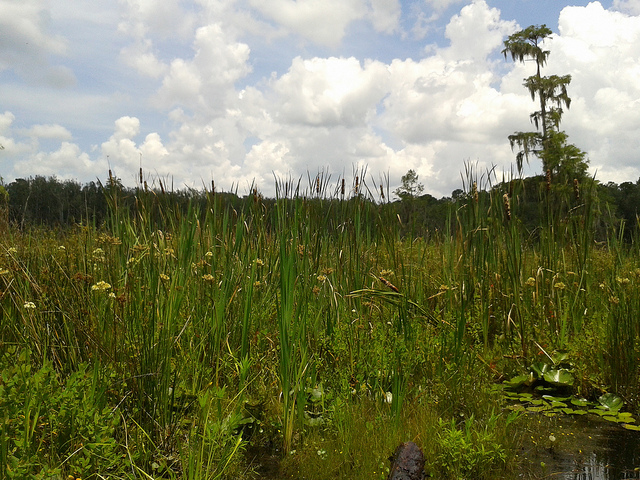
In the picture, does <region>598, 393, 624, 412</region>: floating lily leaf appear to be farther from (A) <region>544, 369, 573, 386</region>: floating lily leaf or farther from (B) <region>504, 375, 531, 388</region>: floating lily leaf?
(B) <region>504, 375, 531, 388</region>: floating lily leaf

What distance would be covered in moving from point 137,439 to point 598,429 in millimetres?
2858

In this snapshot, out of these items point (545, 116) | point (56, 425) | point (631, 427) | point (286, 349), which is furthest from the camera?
point (545, 116)

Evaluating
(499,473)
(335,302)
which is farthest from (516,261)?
(499,473)

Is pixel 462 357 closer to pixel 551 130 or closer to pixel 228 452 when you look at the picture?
pixel 228 452

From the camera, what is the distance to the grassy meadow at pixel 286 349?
208 centimetres

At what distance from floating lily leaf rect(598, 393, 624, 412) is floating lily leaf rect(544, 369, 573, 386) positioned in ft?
0.74

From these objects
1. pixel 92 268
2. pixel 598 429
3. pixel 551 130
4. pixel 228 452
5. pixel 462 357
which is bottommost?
pixel 598 429

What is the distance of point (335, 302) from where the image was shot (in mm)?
3455

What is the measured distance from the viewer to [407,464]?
204 centimetres

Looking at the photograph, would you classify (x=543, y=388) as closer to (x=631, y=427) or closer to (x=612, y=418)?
(x=612, y=418)

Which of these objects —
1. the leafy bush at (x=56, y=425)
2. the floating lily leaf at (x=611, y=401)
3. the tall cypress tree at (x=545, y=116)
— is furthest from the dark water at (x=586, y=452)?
the tall cypress tree at (x=545, y=116)

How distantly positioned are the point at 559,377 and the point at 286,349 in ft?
7.53

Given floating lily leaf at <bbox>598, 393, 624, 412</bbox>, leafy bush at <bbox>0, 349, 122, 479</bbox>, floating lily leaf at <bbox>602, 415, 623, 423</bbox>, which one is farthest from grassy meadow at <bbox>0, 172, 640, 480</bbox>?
floating lily leaf at <bbox>602, 415, 623, 423</bbox>

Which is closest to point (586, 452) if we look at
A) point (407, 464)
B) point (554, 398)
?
point (554, 398)
